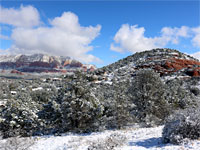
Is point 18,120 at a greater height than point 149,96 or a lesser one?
lesser

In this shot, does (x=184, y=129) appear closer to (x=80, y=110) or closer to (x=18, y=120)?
(x=80, y=110)

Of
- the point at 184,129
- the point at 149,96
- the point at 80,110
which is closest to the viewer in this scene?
the point at 184,129

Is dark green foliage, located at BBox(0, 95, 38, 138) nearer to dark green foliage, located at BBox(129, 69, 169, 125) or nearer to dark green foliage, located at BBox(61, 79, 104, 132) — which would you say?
dark green foliage, located at BBox(61, 79, 104, 132)

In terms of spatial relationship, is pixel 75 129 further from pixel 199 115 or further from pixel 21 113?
pixel 199 115

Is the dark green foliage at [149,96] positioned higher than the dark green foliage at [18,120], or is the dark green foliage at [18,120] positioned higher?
the dark green foliage at [149,96]

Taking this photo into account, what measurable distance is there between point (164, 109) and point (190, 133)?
10082 mm

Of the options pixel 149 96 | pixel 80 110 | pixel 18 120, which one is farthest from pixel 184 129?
pixel 18 120

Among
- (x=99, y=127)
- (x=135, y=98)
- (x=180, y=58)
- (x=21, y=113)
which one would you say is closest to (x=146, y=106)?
(x=135, y=98)

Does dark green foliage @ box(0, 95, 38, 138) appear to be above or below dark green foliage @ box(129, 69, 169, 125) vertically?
below

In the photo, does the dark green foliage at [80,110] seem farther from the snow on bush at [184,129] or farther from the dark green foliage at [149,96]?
the snow on bush at [184,129]

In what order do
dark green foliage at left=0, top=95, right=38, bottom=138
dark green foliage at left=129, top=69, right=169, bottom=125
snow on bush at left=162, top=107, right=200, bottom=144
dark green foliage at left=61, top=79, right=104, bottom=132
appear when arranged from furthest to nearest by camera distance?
dark green foliage at left=129, top=69, right=169, bottom=125 → dark green foliage at left=0, top=95, right=38, bottom=138 → dark green foliage at left=61, top=79, right=104, bottom=132 → snow on bush at left=162, top=107, right=200, bottom=144

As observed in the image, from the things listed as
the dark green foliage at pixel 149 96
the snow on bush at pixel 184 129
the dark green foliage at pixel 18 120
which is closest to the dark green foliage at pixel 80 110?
the dark green foliage at pixel 18 120

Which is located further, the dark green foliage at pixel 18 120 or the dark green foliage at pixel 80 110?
the dark green foliage at pixel 18 120

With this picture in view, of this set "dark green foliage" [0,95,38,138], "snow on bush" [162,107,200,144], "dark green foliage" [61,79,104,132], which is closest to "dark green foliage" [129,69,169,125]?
"dark green foliage" [61,79,104,132]
